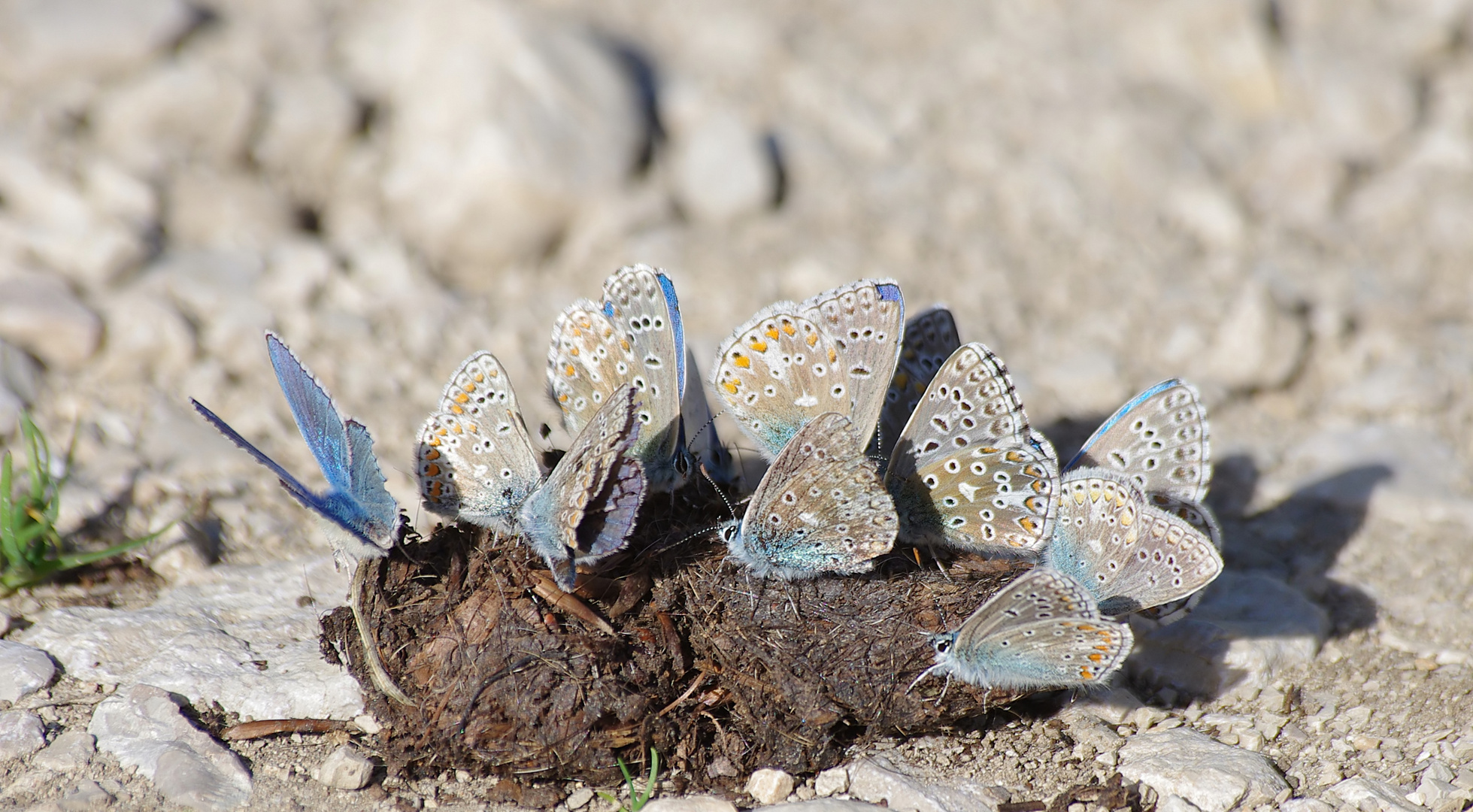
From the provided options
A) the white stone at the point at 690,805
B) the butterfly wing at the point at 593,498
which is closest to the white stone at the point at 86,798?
the butterfly wing at the point at 593,498

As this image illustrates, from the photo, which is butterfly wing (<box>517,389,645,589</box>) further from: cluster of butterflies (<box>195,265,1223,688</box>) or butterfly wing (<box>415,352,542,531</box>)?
butterfly wing (<box>415,352,542,531</box>)

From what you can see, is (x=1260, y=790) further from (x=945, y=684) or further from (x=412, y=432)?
(x=412, y=432)

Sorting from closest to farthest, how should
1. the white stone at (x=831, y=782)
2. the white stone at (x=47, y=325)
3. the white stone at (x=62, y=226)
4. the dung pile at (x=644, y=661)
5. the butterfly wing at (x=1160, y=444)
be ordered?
the dung pile at (x=644, y=661)
the white stone at (x=831, y=782)
the butterfly wing at (x=1160, y=444)
the white stone at (x=47, y=325)
the white stone at (x=62, y=226)

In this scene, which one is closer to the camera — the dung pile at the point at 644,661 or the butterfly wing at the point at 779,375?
the dung pile at the point at 644,661

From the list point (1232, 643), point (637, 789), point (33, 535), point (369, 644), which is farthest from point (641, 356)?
point (1232, 643)

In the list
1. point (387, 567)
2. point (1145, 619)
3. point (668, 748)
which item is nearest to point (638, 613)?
point (668, 748)

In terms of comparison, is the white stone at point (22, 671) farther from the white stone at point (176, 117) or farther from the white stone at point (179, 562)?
the white stone at point (176, 117)
